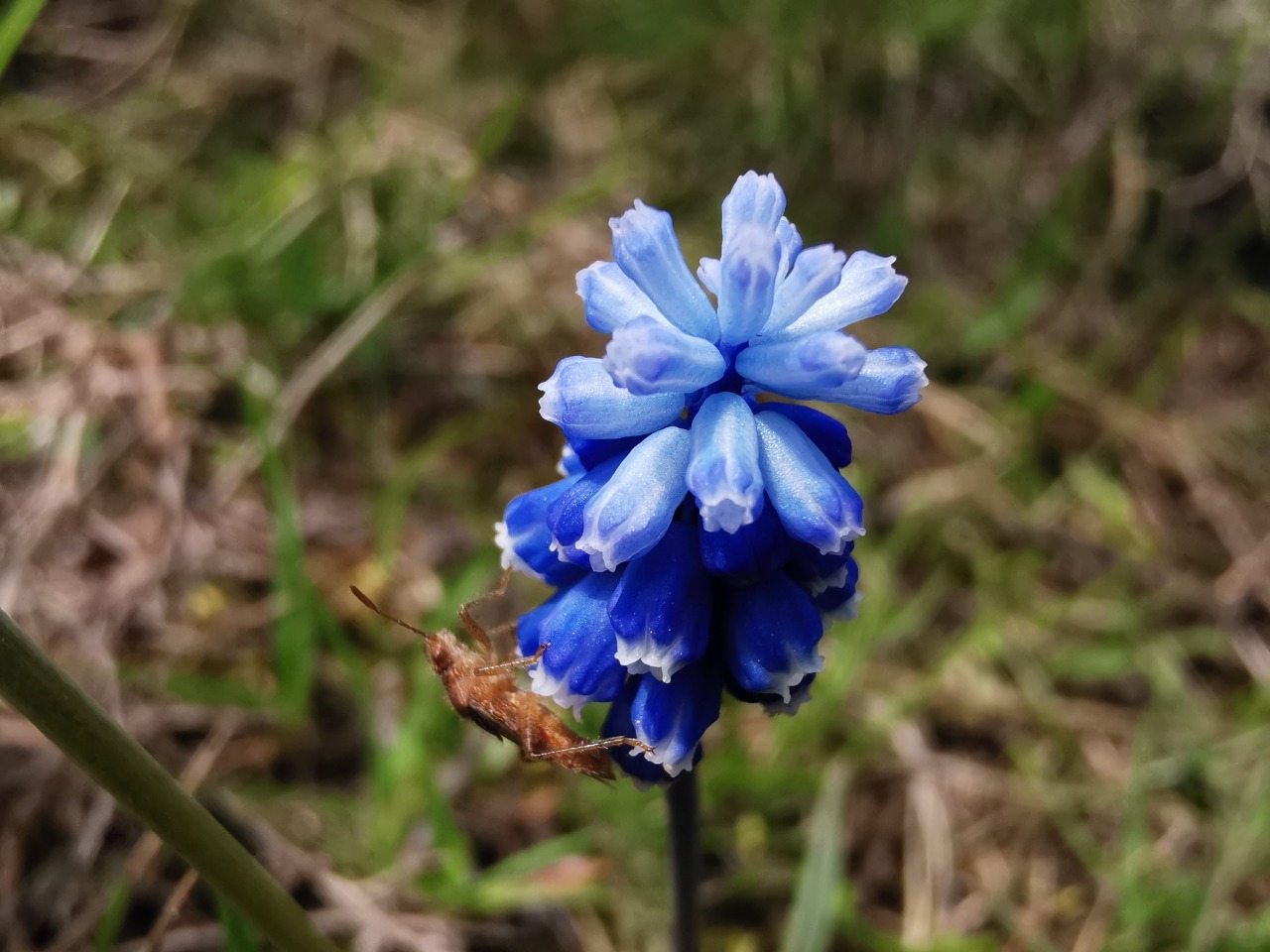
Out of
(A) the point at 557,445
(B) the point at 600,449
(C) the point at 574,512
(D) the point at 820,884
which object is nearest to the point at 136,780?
(C) the point at 574,512

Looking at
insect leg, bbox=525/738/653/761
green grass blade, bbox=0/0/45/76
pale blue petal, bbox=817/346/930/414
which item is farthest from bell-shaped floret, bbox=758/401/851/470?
green grass blade, bbox=0/0/45/76

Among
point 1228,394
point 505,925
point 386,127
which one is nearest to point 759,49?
point 386,127

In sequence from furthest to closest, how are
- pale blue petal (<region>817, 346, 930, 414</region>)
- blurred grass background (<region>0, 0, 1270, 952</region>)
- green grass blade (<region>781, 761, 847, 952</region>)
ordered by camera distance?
blurred grass background (<region>0, 0, 1270, 952</region>) < green grass blade (<region>781, 761, 847, 952</region>) < pale blue petal (<region>817, 346, 930, 414</region>)

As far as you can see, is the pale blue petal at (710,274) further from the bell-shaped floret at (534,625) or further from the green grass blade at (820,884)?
the green grass blade at (820,884)

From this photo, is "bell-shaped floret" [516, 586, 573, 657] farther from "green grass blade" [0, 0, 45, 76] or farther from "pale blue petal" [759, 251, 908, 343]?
"green grass blade" [0, 0, 45, 76]

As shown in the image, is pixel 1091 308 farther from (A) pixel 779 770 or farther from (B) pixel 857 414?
(A) pixel 779 770
